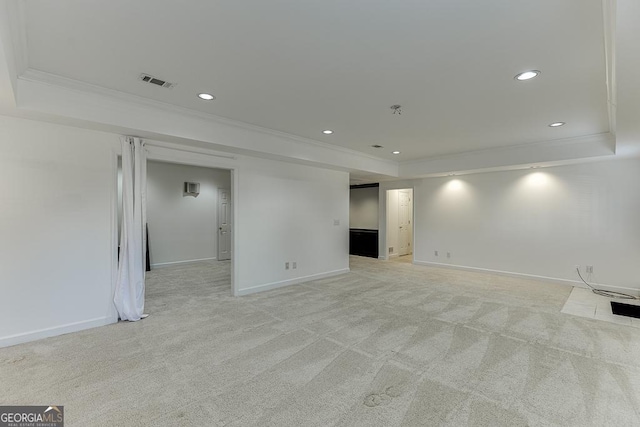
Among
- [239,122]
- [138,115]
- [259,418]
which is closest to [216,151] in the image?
[239,122]

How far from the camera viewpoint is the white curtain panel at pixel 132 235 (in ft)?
11.8

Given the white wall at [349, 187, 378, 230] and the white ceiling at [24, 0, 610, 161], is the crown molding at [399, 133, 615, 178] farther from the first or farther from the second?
the white wall at [349, 187, 378, 230]

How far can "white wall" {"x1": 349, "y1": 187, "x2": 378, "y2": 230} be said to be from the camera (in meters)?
9.41

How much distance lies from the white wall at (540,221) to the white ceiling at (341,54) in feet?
6.07

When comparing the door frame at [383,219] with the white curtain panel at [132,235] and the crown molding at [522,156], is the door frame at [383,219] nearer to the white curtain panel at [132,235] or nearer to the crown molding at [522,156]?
the crown molding at [522,156]

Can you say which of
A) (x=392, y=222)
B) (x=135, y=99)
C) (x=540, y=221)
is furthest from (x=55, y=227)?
(x=540, y=221)

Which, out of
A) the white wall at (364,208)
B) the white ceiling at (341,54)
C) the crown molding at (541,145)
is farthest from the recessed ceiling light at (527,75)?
the white wall at (364,208)

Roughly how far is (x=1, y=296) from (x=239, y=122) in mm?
3268

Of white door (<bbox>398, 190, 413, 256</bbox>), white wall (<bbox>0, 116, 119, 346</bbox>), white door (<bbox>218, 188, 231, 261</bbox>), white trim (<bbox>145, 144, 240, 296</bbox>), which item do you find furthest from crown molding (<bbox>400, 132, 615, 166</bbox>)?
white wall (<bbox>0, 116, 119, 346</bbox>)

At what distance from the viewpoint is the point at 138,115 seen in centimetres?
335

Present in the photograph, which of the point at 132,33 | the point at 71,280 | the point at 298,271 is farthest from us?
the point at 298,271

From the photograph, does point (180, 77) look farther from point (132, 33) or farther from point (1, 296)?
point (1, 296)

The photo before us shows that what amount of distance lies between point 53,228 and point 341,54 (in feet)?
11.8

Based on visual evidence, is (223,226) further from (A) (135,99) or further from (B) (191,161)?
(A) (135,99)
